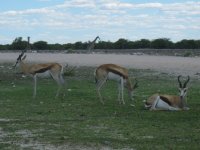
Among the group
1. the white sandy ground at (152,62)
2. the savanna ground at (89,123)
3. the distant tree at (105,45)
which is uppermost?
the distant tree at (105,45)

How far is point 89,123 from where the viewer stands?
570 inches

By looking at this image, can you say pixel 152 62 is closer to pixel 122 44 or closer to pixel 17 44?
pixel 122 44

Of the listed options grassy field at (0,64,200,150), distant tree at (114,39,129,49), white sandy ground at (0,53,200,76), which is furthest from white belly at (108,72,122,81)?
distant tree at (114,39,129,49)

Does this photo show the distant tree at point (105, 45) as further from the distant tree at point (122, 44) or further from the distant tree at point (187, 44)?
the distant tree at point (187, 44)

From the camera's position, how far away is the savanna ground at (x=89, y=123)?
451 inches

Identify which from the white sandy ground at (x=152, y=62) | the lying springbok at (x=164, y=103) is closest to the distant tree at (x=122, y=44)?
the white sandy ground at (x=152, y=62)

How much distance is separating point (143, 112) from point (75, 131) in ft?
14.7

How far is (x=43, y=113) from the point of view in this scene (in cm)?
1670

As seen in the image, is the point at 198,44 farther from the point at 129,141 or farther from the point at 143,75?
the point at 129,141

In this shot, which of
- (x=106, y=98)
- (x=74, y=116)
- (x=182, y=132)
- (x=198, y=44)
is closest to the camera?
(x=182, y=132)

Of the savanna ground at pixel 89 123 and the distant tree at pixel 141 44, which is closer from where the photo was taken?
the savanna ground at pixel 89 123

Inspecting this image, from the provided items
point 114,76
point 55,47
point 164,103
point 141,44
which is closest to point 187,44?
point 141,44

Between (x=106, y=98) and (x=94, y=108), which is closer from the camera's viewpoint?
(x=94, y=108)

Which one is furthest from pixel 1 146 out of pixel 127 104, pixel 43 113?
pixel 127 104
